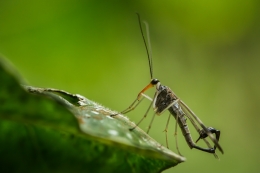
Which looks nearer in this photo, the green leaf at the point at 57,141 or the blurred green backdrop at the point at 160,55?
the green leaf at the point at 57,141

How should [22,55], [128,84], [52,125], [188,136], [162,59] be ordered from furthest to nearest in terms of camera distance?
[162,59]
[128,84]
[22,55]
[188,136]
[52,125]

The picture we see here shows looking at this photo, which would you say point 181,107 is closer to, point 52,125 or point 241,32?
point 52,125

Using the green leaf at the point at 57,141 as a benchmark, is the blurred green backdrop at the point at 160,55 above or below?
above

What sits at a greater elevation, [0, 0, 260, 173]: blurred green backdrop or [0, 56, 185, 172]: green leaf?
[0, 0, 260, 173]: blurred green backdrop

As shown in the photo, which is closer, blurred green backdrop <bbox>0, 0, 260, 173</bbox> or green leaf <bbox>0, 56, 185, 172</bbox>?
green leaf <bbox>0, 56, 185, 172</bbox>

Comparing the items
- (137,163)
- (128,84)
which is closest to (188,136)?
(137,163)
